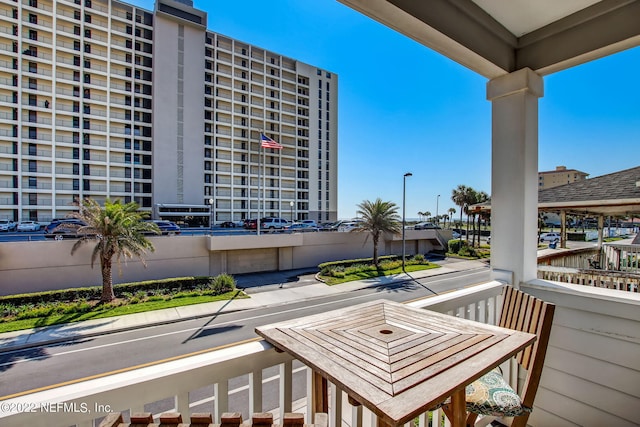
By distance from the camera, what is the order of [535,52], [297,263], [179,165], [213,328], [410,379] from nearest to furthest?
1. [410,379]
2. [535,52]
3. [213,328]
4. [297,263]
5. [179,165]

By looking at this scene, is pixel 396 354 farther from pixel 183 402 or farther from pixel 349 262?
pixel 349 262

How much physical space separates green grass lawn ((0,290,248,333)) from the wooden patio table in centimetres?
1137

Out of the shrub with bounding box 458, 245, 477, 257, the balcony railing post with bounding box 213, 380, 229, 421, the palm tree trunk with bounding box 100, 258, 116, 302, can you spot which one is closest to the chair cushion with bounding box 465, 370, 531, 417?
the balcony railing post with bounding box 213, 380, 229, 421

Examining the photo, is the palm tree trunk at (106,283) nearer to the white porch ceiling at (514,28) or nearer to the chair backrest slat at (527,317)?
the white porch ceiling at (514,28)

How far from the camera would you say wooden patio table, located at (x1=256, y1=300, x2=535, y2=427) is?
914mm

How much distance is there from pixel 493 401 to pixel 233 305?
10671mm

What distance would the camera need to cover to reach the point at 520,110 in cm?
273

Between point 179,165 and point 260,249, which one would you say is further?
point 179,165

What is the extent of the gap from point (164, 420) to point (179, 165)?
3542 centimetres

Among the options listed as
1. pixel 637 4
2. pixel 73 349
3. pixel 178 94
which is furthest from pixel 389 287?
pixel 178 94

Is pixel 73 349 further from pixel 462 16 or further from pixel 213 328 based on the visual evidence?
pixel 462 16

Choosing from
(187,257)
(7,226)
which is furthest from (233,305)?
(7,226)

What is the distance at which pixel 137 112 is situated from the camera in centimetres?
3209

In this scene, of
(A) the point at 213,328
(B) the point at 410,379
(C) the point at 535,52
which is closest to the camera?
(B) the point at 410,379
